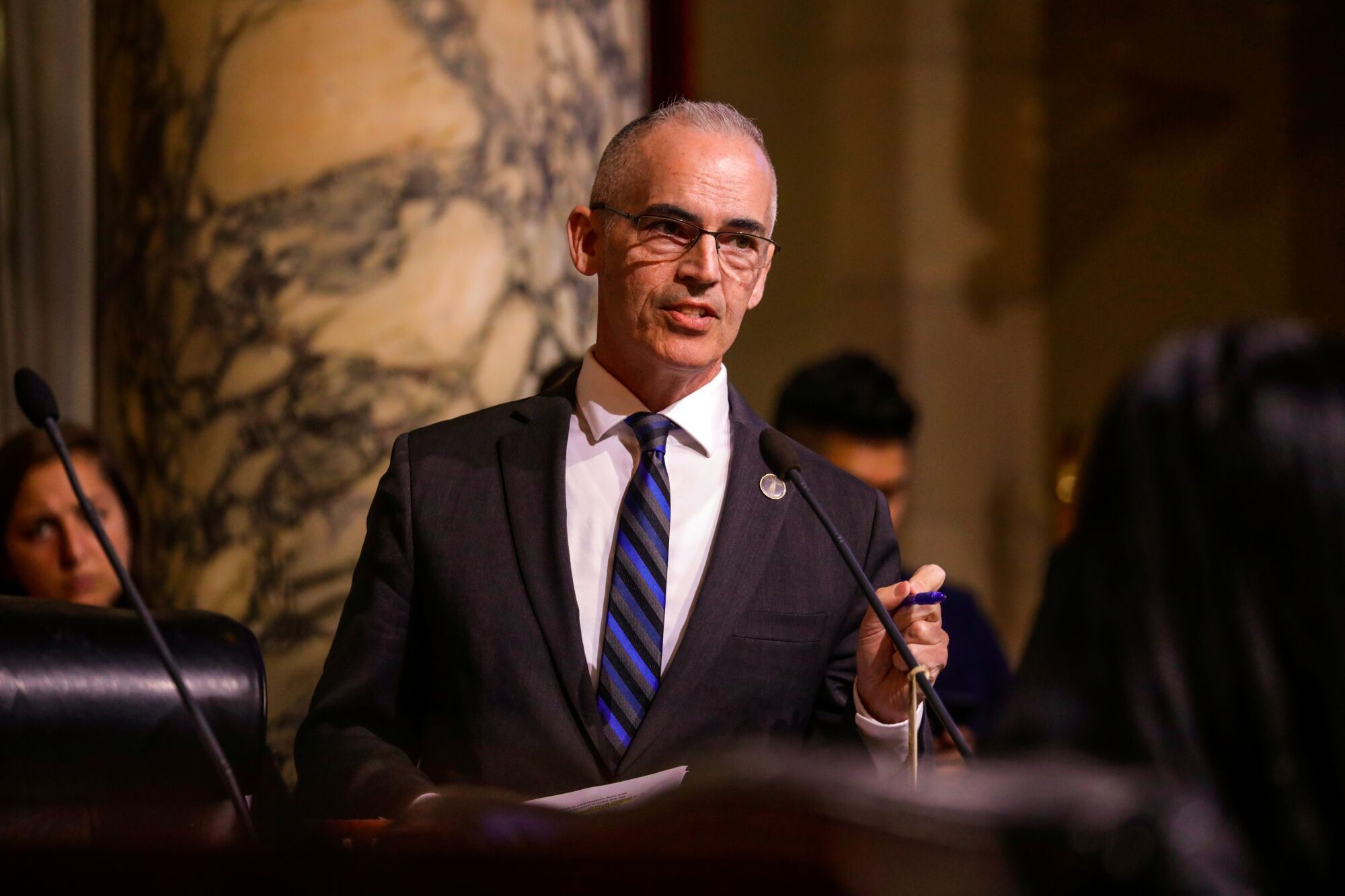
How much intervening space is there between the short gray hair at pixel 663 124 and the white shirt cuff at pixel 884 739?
0.80 metres

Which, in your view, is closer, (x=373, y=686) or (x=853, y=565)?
(x=853, y=565)

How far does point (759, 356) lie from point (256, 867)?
14.1 ft

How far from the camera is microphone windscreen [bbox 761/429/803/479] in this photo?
193cm

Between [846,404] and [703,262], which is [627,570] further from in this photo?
[846,404]

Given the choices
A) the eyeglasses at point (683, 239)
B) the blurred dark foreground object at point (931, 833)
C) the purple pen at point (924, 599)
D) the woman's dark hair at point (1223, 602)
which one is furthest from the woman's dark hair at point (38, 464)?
the woman's dark hair at point (1223, 602)

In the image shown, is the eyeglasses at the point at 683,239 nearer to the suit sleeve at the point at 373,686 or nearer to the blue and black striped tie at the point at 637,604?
the blue and black striped tie at the point at 637,604

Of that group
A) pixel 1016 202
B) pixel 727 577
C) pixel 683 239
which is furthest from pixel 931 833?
pixel 1016 202

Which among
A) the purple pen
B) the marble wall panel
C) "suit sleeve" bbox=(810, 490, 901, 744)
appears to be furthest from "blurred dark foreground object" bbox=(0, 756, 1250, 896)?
the marble wall panel

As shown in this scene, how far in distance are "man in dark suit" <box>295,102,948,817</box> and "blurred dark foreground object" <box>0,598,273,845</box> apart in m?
0.25

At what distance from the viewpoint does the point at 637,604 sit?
204cm

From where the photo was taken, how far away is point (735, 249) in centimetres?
221

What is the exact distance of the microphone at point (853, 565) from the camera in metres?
1.69

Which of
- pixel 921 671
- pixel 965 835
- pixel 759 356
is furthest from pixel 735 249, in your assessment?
pixel 759 356

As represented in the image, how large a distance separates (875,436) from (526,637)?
5.68 ft
